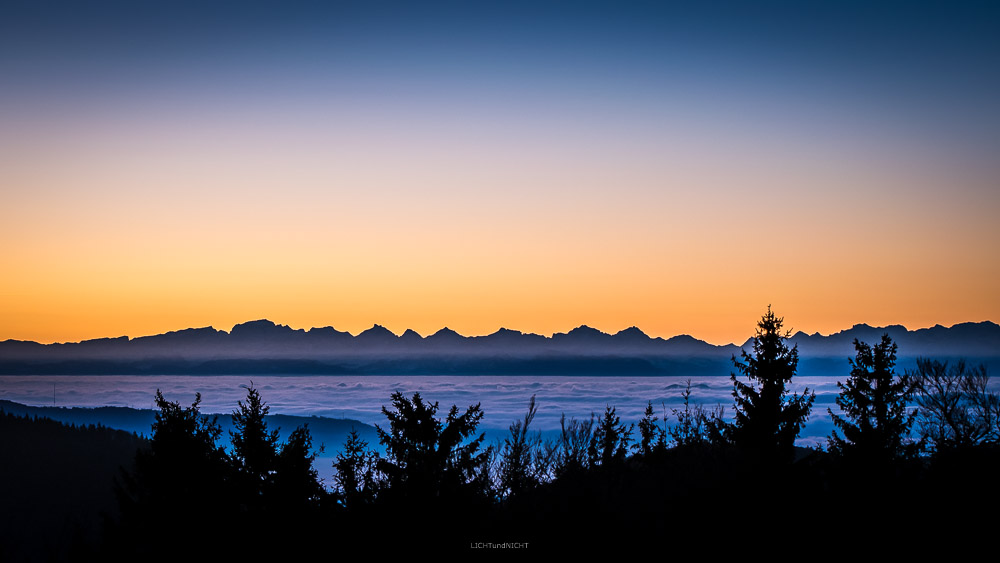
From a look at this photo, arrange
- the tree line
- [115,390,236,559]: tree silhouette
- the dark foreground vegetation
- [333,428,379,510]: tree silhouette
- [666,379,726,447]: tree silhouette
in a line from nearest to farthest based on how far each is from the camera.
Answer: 1. the dark foreground vegetation
2. the tree line
3. [333,428,379,510]: tree silhouette
4. [115,390,236,559]: tree silhouette
5. [666,379,726,447]: tree silhouette

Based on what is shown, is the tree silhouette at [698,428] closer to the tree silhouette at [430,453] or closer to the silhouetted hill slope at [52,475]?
the tree silhouette at [430,453]

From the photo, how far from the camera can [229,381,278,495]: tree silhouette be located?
101 feet

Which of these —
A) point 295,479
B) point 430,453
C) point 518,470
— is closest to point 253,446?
point 295,479

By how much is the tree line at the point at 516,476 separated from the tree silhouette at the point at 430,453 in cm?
6

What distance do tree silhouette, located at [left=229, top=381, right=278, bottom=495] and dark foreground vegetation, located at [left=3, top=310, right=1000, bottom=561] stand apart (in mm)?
74

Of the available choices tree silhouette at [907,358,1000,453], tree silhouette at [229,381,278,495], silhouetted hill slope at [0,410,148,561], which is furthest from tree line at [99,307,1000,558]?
silhouetted hill slope at [0,410,148,561]

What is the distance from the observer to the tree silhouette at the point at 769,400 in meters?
38.9

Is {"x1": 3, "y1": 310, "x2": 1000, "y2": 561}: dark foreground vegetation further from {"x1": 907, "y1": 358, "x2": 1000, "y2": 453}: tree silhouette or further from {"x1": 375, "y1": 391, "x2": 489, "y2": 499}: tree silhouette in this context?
{"x1": 907, "y1": 358, "x2": 1000, "y2": 453}: tree silhouette

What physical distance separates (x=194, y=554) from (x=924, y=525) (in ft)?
73.2

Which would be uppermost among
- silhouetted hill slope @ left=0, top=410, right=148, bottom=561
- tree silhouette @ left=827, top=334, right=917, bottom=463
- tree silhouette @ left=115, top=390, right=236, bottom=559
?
tree silhouette @ left=827, top=334, right=917, bottom=463

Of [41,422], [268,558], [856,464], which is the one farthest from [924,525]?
[41,422]

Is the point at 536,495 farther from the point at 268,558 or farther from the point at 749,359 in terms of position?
the point at 749,359

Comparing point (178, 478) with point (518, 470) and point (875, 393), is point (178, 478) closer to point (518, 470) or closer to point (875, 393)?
point (518, 470)

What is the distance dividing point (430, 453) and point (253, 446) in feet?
31.2
